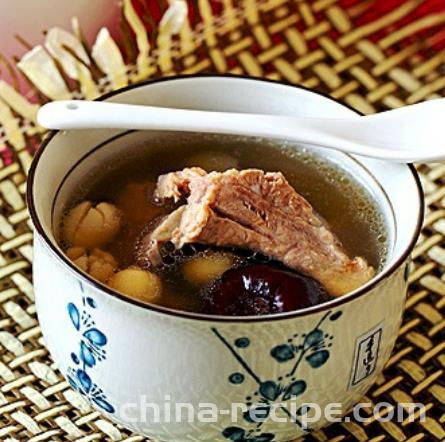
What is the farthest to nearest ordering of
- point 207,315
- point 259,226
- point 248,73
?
point 248,73
point 259,226
point 207,315

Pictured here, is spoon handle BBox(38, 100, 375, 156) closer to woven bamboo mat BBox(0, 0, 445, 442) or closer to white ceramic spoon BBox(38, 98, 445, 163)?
white ceramic spoon BBox(38, 98, 445, 163)

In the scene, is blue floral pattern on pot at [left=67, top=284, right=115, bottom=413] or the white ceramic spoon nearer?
blue floral pattern on pot at [left=67, top=284, right=115, bottom=413]

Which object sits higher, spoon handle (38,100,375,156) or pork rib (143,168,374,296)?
spoon handle (38,100,375,156)

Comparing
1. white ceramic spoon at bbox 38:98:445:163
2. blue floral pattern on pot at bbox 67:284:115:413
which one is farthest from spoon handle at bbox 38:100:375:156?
blue floral pattern on pot at bbox 67:284:115:413

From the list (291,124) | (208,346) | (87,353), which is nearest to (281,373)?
(208,346)

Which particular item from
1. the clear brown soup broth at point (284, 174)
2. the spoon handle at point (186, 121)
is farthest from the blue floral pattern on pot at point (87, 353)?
the spoon handle at point (186, 121)

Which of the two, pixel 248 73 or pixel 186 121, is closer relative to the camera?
pixel 186 121

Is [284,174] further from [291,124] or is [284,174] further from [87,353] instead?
[87,353]
